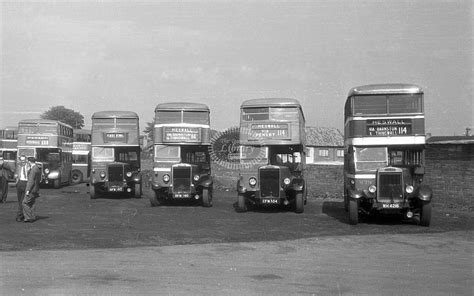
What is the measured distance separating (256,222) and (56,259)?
23.7 feet

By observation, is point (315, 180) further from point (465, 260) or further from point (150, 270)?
point (150, 270)

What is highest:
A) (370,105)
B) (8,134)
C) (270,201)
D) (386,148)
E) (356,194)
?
(8,134)

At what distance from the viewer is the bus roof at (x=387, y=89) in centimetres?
1458

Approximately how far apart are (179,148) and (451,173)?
32.3ft

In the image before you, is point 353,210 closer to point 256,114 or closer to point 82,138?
point 256,114

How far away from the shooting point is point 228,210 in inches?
744

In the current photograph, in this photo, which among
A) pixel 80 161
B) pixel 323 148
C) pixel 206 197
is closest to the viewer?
pixel 206 197

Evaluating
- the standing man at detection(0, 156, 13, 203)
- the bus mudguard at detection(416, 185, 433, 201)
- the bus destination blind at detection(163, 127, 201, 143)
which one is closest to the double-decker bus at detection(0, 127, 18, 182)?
the standing man at detection(0, 156, 13, 203)

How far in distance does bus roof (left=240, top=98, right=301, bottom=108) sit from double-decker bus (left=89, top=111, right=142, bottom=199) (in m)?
7.74

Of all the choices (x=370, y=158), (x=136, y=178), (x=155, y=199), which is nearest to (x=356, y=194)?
(x=370, y=158)

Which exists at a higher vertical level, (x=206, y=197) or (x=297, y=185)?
(x=297, y=185)

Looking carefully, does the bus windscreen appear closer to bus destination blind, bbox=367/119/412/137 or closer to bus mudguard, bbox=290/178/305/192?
bus destination blind, bbox=367/119/412/137

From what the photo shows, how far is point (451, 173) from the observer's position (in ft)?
64.7

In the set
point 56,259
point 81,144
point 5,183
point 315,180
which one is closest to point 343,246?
point 56,259
